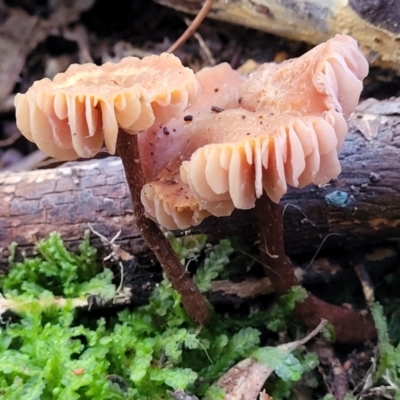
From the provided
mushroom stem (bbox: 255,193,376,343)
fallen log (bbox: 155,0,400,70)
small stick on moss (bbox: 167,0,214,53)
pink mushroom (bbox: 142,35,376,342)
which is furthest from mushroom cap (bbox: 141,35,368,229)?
small stick on moss (bbox: 167,0,214,53)

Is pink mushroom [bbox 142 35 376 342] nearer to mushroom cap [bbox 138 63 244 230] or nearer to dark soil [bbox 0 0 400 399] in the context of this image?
mushroom cap [bbox 138 63 244 230]

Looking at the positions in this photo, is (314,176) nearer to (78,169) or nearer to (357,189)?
(357,189)

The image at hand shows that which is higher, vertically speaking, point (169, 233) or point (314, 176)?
point (314, 176)

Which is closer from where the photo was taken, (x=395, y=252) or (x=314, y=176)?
(x=314, y=176)

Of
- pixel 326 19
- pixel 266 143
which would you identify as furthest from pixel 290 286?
pixel 326 19

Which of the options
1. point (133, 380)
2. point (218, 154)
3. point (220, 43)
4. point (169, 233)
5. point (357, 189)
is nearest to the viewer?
point (218, 154)

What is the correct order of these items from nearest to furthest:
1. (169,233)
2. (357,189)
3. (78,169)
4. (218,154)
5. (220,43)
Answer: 1. (218,154)
2. (357,189)
3. (169,233)
4. (78,169)
5. (220,43)

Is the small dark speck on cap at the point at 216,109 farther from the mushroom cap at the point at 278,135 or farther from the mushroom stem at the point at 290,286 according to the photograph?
the mushroom stem at the point at 290,286

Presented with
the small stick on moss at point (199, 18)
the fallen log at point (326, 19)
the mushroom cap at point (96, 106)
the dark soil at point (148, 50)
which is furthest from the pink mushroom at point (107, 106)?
the small stick on moss at point (199, 18)

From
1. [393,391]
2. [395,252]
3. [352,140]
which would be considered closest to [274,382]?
[393,391]
